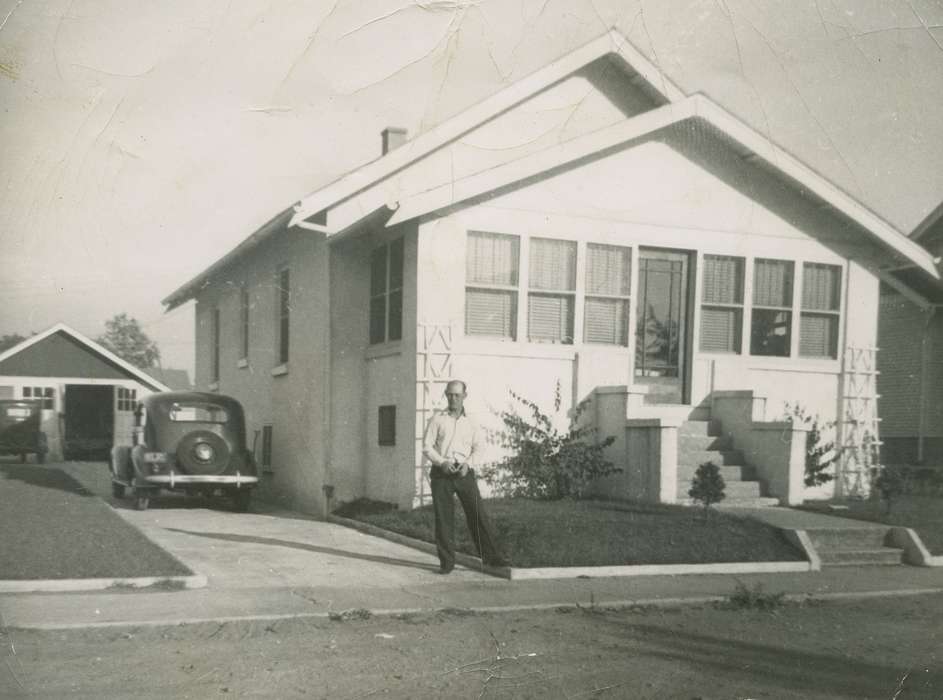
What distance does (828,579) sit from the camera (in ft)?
28.7

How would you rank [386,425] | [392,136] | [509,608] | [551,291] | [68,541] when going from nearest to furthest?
[509,608], [68,541], [551,291], [386,425], [392,136]

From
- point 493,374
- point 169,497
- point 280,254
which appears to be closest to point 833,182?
point 493,374

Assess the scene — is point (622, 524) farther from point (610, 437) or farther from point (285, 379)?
point (285, 379)

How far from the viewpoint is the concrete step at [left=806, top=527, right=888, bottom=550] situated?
9.71 meters

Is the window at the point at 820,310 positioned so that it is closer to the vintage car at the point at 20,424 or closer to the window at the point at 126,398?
the vintage car at the point at 20,424

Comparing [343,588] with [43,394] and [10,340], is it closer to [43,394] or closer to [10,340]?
[10,340]

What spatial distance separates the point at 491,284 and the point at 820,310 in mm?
4875

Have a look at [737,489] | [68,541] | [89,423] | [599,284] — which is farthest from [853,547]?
[89,423]

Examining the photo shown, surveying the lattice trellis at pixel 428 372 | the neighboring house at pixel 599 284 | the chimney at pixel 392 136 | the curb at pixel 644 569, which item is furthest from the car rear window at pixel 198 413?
the curb at pixel 644 569

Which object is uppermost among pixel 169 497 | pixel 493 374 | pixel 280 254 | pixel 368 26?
pixel 368 26

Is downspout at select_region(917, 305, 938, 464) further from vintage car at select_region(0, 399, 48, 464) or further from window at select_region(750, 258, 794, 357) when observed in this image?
vintage car at select_region(0, 399, 48, 464)

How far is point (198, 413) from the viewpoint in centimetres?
1455

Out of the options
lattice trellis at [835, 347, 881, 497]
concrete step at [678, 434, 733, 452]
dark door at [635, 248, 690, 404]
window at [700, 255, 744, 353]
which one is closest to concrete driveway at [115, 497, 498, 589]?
concrete step at [678, 434, 733, 452]

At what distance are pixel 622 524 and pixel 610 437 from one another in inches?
81.4
